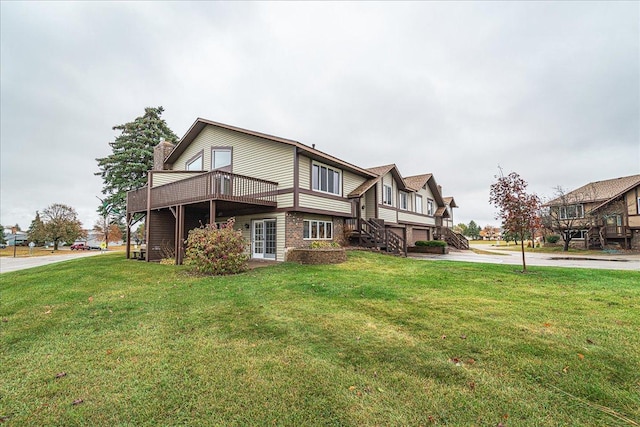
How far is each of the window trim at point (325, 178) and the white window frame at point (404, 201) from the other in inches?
337

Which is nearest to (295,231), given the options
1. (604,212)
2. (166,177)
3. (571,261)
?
(166,177)

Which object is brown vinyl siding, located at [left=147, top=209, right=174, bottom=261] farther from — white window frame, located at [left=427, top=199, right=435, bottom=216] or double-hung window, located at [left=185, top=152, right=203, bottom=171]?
white window frame, located at [left=427, top=199, right=435, bottom=216]

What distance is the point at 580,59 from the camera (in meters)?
14.4

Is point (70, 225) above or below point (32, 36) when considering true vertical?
below

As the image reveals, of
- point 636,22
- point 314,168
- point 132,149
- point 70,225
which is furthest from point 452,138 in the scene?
point 70,225

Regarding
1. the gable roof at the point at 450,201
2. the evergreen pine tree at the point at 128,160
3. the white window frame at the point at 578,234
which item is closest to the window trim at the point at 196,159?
the evergreen pine tree at the point at 128,160

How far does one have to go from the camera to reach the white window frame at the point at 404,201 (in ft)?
78.0

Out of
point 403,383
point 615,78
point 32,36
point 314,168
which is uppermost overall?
point 32,36

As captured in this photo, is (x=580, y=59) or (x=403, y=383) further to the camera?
(x=580, y=59)

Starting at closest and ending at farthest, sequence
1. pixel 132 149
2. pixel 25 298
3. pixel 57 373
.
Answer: pixel 57 373 → pixel 25 298 → pixel 132 149

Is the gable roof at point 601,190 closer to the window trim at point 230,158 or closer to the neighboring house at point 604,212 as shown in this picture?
the neighboring house at point 604,212

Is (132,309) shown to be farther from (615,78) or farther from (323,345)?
(615,78)

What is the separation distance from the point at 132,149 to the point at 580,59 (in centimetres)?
3367

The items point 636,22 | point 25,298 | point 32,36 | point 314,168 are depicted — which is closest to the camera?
point 25,298
